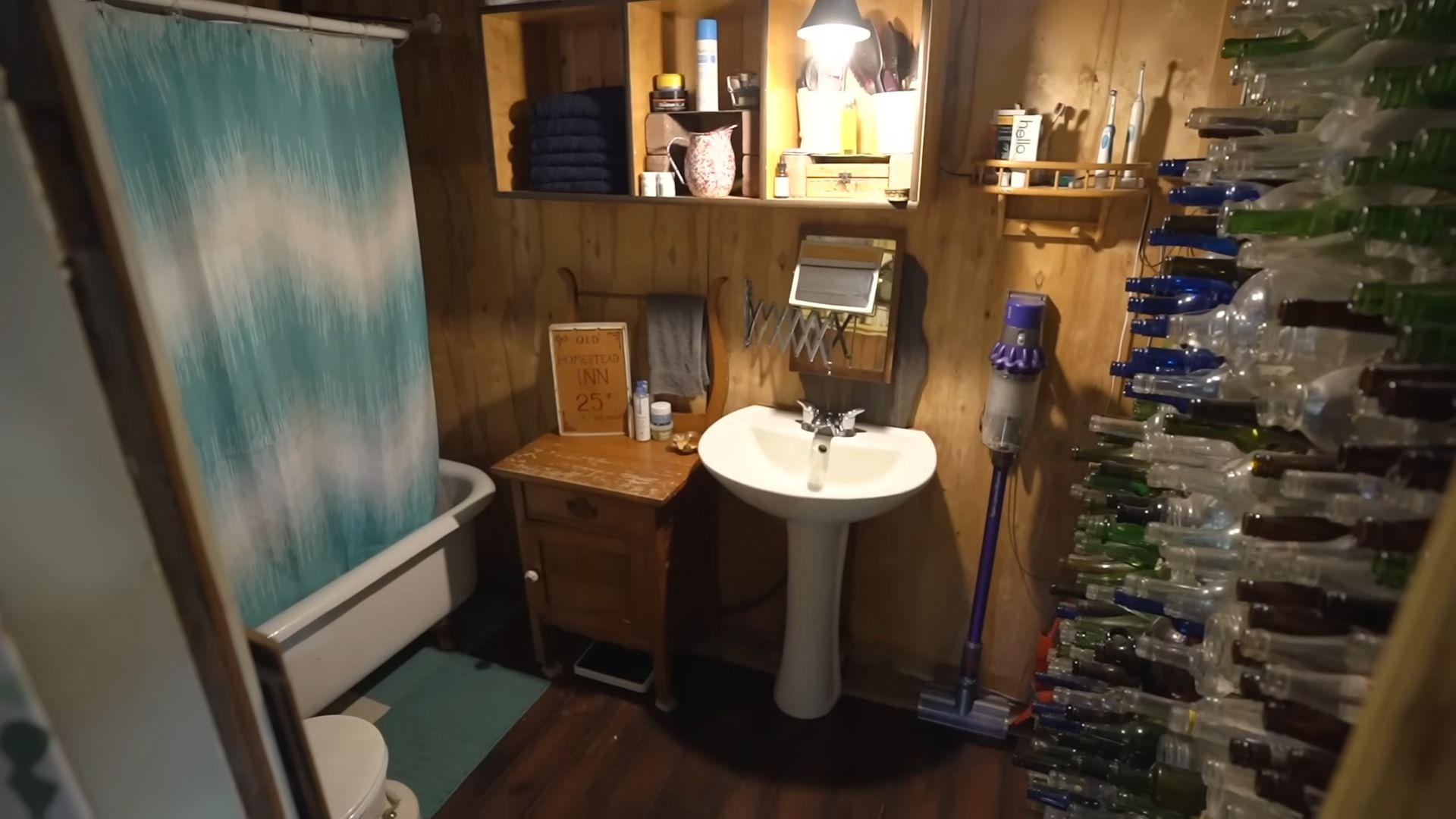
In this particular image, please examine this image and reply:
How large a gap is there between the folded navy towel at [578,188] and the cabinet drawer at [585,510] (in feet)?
2.53

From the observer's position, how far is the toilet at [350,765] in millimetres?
1452

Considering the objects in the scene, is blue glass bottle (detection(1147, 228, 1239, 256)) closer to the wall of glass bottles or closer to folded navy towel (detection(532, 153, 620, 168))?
the wall of glass bottles

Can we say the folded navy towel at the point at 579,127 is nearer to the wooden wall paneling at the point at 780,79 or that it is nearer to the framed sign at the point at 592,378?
the wooden wall paneling at the point at 780,79

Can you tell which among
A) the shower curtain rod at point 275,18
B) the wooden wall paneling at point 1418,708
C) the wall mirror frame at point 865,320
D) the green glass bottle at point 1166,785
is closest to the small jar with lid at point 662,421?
the wall mirror frame at point 865,320

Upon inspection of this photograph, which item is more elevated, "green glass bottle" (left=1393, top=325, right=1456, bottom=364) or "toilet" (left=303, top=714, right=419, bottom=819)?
"green glass bottle" (left=1393, top=325, right=1456, bottom=364)

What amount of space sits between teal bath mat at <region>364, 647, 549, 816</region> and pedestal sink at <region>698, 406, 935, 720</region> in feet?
2.62

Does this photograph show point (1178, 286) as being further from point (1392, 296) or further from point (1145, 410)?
point (1392, 296)

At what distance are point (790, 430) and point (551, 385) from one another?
2.78 ft

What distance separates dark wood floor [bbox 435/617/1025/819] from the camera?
6.28 ft

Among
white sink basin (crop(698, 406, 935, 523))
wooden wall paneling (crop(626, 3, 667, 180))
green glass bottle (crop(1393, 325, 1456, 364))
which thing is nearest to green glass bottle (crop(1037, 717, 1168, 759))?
green glass bottle (crop(1393, 325, 1456, 364))

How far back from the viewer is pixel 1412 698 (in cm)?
28

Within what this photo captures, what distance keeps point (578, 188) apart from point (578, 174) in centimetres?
3

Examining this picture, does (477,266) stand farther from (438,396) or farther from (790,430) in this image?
(790,430)

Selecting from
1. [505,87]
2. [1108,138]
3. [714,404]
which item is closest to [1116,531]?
[1108,138]
